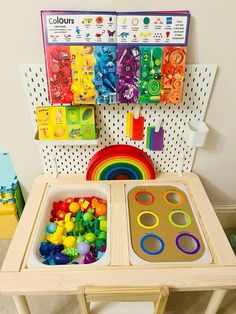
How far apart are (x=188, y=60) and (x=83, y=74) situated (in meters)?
0.35

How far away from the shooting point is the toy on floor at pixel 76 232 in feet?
2.94

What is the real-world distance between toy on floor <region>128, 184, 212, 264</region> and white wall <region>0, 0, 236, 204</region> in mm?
261

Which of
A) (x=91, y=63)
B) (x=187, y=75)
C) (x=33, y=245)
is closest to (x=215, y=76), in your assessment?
(x=187, y=75)

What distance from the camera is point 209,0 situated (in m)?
0.77

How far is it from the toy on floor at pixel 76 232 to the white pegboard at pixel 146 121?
0.15m

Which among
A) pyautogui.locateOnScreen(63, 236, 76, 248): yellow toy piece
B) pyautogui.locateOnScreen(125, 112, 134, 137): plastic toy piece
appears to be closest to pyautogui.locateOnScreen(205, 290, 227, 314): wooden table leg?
pyautogui.locateOnScreen(63, 236, 76, 248): yellow toy piece

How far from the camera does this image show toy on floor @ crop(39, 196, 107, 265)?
0.90 metres

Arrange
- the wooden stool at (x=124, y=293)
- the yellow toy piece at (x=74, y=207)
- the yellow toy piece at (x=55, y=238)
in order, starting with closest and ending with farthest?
the wooden stool at (x=124, y=293) → the yellow toy piece at (x=55, y=238) → the yellow toy piece at (x=74, y=207)

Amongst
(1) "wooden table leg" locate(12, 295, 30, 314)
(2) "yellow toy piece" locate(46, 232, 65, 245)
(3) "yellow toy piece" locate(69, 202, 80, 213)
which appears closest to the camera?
(1) "wooden table leg" locate(12, 295, 30, 314)

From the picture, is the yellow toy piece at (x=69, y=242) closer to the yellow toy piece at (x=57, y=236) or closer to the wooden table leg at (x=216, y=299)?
the yellow toy piece at (x=57, y=236)

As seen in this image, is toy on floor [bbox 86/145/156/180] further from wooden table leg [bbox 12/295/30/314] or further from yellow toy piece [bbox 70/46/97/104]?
wooden table leg [bbox 12/295/30/314]

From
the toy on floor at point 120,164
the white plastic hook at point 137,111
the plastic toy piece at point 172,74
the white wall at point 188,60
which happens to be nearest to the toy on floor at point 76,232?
the toy on floor at point 120,164

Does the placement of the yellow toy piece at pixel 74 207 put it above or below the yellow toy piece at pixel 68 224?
above

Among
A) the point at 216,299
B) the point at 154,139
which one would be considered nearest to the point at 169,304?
the point at 216,299
